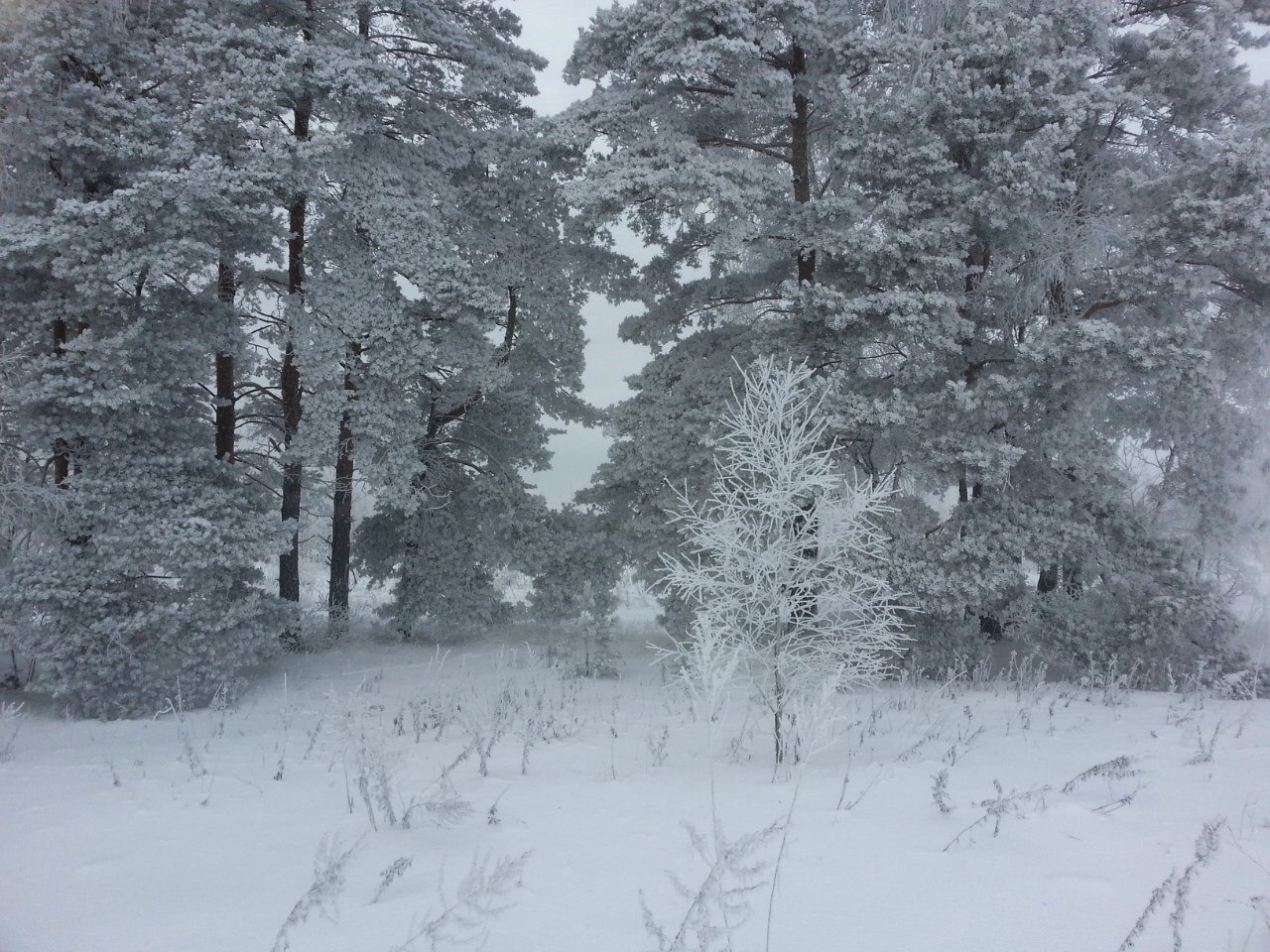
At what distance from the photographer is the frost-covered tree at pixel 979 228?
995 centimetres

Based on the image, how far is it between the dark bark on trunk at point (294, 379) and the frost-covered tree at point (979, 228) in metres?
4.36

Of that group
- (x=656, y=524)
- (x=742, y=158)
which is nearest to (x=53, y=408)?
(x=656, y=524)

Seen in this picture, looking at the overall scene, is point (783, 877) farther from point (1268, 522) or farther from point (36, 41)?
point (1268, 522)

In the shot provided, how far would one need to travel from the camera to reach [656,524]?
37.9 feet

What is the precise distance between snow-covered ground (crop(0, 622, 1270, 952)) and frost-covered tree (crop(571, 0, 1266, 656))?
12.7 ft

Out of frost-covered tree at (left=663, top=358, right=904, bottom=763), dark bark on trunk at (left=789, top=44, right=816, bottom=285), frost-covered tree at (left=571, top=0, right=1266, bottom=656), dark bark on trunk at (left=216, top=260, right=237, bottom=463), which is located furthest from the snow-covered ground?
dark bark on trunk at (left=789, top=44, right=816, bottom=285)

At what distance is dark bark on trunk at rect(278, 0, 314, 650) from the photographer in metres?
11.9

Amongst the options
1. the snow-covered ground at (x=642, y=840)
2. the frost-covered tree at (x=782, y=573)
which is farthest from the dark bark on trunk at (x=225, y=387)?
the frost-covered tree at (x=782, y=573)

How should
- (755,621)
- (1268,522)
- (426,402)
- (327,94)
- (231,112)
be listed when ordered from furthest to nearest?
(426,402), (1268,522), (327,94), (231,112), (755,621)

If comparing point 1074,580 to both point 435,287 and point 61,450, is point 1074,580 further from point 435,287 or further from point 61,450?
point 61,450

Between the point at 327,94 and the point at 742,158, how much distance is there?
5.88 meters

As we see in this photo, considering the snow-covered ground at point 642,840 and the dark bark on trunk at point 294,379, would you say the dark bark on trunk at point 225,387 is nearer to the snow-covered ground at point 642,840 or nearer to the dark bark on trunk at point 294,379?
the dark bark on trunk at point 294,379

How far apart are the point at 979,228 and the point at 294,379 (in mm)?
10987

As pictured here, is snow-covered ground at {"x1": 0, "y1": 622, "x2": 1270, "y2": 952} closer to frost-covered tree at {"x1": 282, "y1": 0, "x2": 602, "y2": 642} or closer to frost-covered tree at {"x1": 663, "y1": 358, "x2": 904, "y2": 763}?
frost-covered tree at {"x1": 663, "y1": 358, "x2": 904, "y2": 763}
